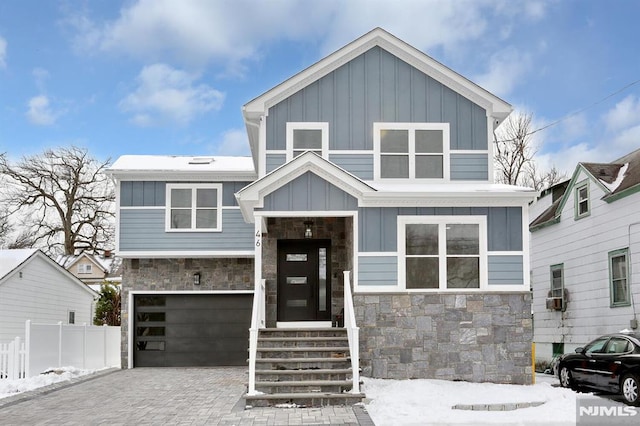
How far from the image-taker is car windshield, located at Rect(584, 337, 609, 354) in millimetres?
13067

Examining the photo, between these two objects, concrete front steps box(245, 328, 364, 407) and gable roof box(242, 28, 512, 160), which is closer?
concrete front steps box(245, 328, 364, 407)

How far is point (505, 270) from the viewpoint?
13.8 metres

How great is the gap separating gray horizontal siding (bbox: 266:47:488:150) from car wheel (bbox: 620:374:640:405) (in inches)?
229

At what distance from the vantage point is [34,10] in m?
20.4

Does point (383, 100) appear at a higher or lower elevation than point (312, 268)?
higher

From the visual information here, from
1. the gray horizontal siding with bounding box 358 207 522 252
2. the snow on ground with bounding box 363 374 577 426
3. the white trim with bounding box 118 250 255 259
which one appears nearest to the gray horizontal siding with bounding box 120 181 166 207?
the white trim with bounding box 118 250 255 259

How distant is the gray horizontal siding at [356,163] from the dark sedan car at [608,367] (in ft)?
18.2

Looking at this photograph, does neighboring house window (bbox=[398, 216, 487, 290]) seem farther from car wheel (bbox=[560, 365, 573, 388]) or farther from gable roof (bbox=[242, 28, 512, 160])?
gable roof (bbox=[242, 28, 512, 160])

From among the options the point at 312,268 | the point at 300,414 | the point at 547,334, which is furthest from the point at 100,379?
the point at 547,334

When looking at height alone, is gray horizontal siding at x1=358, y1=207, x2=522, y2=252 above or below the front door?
above

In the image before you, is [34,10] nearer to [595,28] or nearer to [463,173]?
[463,173]

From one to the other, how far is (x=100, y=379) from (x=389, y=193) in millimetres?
8043

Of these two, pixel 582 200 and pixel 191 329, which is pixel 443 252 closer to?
pixel 582 200

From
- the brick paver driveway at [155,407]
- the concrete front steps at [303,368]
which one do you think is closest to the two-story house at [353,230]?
the concrete front steps at [303,368]
